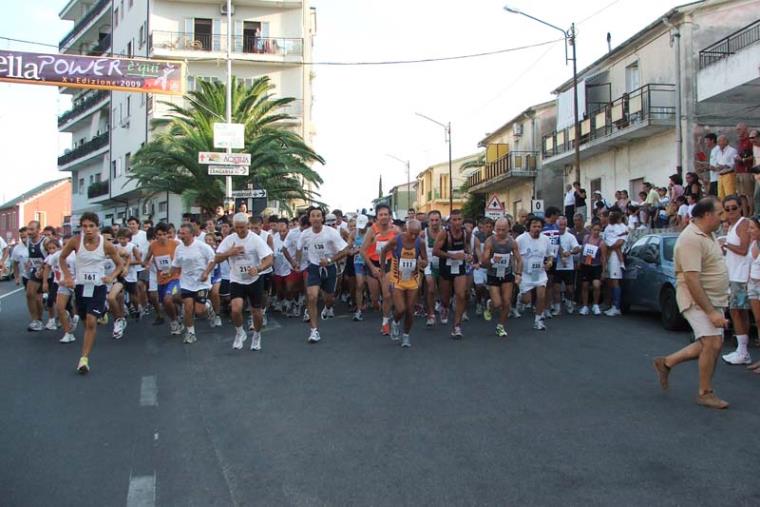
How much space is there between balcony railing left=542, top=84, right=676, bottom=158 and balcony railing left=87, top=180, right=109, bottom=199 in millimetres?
33414

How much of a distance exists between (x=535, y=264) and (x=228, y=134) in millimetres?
12408

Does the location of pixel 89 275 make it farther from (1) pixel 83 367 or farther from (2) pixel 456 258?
(2) pixel 456 258

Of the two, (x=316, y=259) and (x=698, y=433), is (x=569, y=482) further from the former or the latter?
(x=316, y=259)

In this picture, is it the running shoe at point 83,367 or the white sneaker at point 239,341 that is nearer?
the running shoe at point 83,367

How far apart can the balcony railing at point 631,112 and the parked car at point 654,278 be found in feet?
40.9

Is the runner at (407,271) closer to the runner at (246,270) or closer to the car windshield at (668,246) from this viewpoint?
the runner at (246,270)

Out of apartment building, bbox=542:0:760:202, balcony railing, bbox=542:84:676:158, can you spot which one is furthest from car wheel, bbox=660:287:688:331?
balcony railing, bbox=542:84:676:158

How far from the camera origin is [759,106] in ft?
74.2

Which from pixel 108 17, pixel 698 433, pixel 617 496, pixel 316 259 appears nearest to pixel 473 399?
pixel 698 433

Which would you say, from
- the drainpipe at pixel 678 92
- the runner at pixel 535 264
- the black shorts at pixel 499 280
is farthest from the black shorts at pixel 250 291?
the drainpipe at pixel 678 92

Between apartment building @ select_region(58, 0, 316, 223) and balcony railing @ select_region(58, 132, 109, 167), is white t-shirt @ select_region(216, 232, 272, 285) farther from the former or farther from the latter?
balcony railing @ select_region(58, 132, 109, 167)

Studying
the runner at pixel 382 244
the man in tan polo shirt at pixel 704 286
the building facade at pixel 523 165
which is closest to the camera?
the man in tan polo shirt at pixel 704 286

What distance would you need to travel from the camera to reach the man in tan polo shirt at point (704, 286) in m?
6.35

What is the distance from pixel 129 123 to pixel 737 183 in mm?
38811
